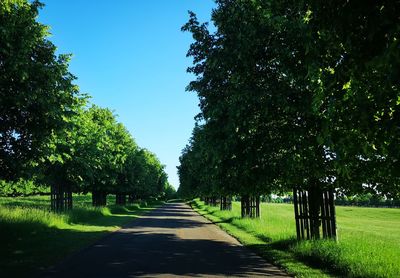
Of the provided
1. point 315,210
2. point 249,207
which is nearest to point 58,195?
point 249,207

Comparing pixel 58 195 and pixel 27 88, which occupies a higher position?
pixel 27 88

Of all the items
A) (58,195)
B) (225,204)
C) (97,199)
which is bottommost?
(225,204)

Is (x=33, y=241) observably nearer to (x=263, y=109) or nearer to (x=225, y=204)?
(x=263, y=109)

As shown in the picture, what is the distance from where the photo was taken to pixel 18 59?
1374cm

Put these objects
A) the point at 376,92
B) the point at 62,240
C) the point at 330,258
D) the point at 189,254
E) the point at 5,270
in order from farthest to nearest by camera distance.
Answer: the point at 62,240, the point at 189,254, the point at 330,258, the point at 5,270, the point at 376,92

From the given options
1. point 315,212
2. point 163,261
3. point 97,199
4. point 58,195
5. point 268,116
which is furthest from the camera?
point 97,199

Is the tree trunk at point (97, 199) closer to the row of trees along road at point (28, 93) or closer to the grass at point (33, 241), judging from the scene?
the grass at point (33, 241)

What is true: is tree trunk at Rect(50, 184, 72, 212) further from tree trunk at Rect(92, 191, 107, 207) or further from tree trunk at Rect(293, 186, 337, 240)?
tree trunk at Rect(293, 186, 337, 240)

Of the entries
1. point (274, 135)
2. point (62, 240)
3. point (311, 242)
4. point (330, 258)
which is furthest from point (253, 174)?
point (62, 240)

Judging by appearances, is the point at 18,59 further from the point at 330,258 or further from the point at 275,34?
the point at 330,258

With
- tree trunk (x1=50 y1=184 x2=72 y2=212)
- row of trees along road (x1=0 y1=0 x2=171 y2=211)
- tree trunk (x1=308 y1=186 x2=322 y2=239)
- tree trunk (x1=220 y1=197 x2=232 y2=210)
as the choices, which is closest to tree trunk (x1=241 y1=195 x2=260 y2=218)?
tree trunk (x1=50 y1=184 x2=72 y2=212)

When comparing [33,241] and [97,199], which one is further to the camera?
[97,199]

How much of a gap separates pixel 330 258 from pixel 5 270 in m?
9.25

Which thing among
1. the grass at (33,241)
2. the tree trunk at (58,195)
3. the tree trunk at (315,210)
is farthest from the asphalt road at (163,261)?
the tree trunk at (58,195)
